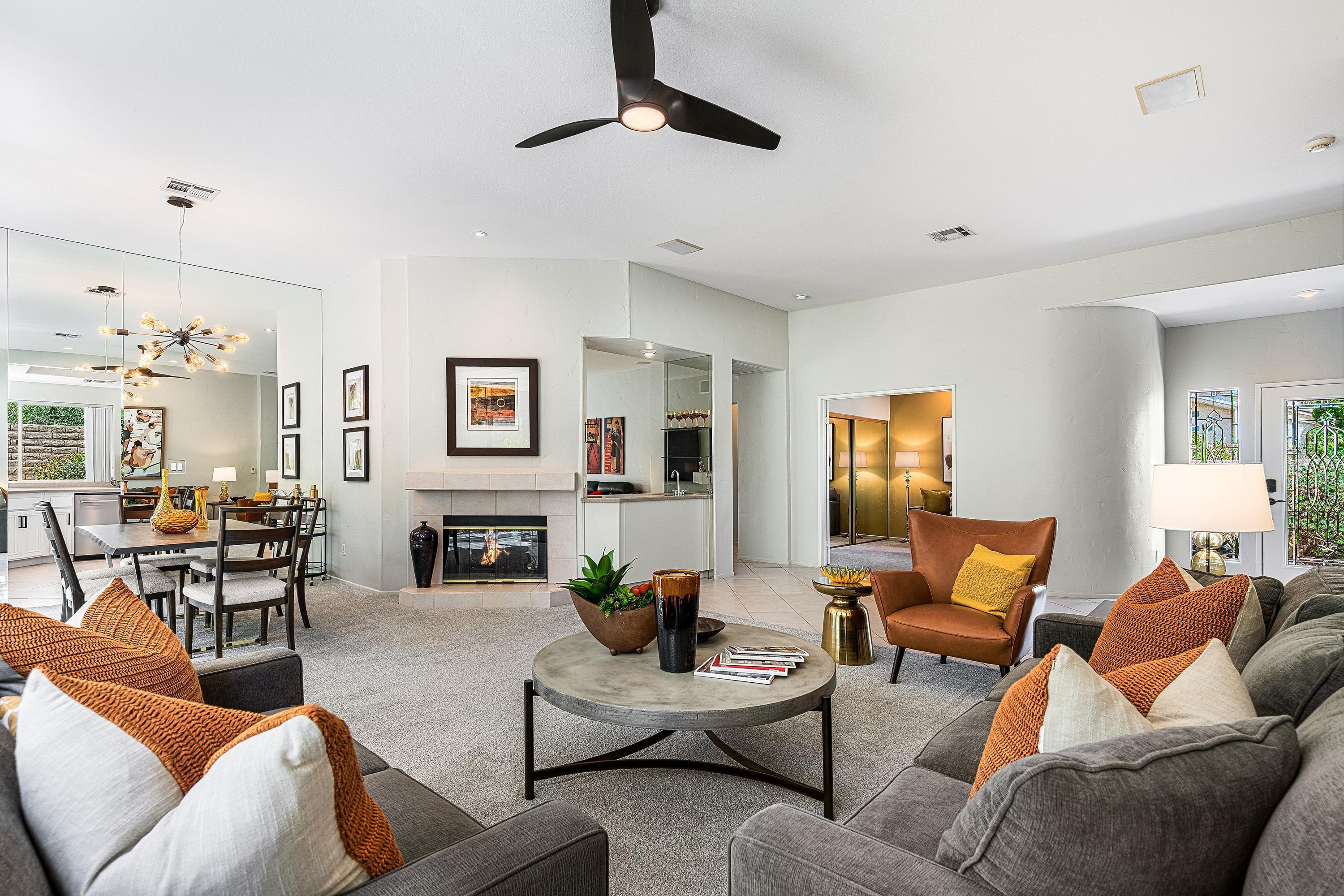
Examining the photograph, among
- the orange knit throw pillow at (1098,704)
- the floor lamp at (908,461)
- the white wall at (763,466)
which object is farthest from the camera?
the floor lamp at (908,461)

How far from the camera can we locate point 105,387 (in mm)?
5320

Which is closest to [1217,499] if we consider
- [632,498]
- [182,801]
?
[182,801]

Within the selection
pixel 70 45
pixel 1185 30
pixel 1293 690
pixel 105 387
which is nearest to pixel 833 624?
pixel 1293 690

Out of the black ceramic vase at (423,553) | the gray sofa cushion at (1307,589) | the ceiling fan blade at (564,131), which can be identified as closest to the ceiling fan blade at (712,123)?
the ceiling fan blade at (564,131)

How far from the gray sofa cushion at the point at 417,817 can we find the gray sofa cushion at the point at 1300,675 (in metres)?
1.41

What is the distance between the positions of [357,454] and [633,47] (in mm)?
4684

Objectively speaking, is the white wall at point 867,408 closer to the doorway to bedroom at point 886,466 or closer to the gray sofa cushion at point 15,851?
the doorway to bedroom at point 886,466

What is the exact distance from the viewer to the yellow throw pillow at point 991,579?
3389mm

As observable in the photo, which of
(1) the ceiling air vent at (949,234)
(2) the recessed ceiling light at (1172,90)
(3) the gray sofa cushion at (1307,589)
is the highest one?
(2) the recessed ceiling light at (1172,90)

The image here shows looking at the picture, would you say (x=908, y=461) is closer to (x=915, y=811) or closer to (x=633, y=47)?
(x=633, y=47)

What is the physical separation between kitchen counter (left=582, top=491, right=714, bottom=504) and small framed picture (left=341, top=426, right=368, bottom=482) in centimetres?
191

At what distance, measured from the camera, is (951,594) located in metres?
3.72

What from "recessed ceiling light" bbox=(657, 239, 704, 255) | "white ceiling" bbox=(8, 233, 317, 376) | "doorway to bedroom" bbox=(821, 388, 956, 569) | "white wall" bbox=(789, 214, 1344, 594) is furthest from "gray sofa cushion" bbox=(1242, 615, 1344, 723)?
"doorway to bedroom" bbox=(821, 388, 956, 569)

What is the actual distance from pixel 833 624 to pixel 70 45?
438 centimetres
